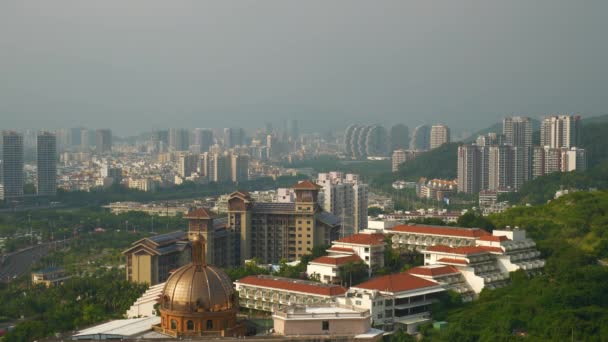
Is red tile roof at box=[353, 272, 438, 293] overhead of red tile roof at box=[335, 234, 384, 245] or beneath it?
beneath

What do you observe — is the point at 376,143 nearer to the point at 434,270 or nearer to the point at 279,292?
the point at 434,270

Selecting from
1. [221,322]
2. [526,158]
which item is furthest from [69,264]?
[526,158]

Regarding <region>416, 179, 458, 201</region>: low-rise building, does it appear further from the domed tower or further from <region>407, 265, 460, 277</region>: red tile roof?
the domed tower

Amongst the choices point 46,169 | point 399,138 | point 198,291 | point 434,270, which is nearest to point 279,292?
point 434,270

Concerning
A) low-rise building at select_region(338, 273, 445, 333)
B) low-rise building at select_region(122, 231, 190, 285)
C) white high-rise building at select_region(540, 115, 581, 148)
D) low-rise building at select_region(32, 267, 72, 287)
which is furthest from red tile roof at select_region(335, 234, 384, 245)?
white high-rise building at select_region(540, 115, 581, 148)

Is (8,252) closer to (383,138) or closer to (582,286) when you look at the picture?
(582,286)

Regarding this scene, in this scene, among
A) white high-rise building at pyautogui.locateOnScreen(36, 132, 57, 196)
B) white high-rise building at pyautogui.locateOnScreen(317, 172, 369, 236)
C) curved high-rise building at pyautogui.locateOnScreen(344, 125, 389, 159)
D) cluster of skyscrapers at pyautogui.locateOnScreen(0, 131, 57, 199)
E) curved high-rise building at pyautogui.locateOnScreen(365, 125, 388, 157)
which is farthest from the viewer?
curved high-rise building at pyautogui.locateOnScreen(344, 125, 389, 159)
